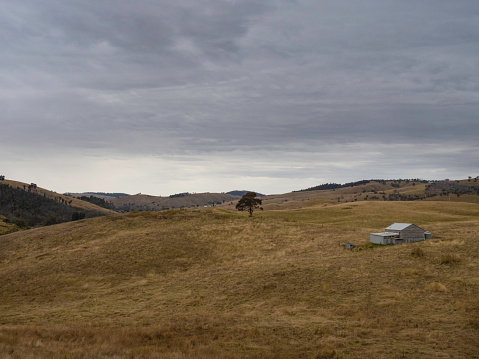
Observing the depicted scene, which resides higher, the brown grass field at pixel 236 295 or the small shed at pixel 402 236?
the small shed at pixel 402 236

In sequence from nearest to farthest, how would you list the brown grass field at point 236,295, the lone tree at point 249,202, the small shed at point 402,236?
1. the brown grass field at point 236,295
2. the small shed at point 402,236
3. the lone tree at point 249,202

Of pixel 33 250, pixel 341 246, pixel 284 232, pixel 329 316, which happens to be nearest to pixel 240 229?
pixel 284 232

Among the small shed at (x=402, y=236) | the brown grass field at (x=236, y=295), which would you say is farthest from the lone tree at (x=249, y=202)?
the small shed at (x=402, y=236)

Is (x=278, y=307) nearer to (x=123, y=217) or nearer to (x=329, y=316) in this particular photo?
(x=329, y=316)

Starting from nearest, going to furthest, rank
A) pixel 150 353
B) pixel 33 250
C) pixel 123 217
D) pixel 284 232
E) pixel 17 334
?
pixel 150 353
pixel 17 334
pixel 33 250
pixel 284 232
pixel 123 217

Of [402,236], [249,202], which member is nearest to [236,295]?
[402,236]

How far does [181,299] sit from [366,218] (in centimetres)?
6464

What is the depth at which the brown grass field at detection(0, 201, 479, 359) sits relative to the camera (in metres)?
15.1

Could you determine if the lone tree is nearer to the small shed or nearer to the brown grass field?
the brown grass field

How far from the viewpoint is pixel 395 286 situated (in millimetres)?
24547

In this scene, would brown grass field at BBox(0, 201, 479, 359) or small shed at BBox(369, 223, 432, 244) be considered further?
small shed at BBox(369, 223, 432, 244)

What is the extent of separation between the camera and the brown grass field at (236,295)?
1512 centimetres

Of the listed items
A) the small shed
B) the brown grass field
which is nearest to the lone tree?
the brown grass field

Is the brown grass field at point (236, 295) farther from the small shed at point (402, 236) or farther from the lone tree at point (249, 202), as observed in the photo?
the lone tree at point (249, 202)
